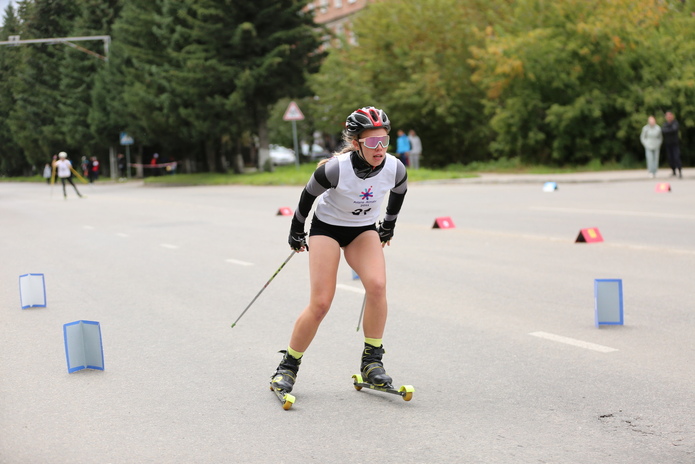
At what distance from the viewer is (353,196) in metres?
5.56

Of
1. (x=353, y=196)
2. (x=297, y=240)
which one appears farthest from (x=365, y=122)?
(x=297, y=240)

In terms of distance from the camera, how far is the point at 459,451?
462cm

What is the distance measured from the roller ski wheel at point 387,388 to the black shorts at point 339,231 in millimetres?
826

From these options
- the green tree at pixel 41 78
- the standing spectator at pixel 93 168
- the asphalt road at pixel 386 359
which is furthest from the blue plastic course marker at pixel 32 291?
the green tree at pixel 41 78

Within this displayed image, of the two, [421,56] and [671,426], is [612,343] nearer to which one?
[671,426]

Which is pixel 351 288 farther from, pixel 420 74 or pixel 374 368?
pixel 420 74

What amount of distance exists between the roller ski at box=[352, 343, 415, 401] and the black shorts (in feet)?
2.17

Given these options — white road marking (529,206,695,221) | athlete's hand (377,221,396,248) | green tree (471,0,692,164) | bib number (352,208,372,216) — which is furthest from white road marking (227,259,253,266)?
green tree (471,0,692,164)

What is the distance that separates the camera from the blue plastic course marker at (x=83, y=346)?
6.53m

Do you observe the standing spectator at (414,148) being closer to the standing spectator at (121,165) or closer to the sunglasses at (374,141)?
the standing spectator at (121,165)

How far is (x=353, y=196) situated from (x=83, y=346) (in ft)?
7.63

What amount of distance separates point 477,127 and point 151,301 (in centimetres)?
3443

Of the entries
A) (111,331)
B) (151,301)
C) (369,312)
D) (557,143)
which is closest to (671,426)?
(369,312)

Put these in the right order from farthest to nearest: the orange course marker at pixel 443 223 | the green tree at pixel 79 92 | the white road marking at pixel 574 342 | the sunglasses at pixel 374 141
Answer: the green tree at pixel 79 92 < the orange course marker at pixel 443 223 < the white road marking at pixel 574 342 < the sunglasses at pixel 374 141
